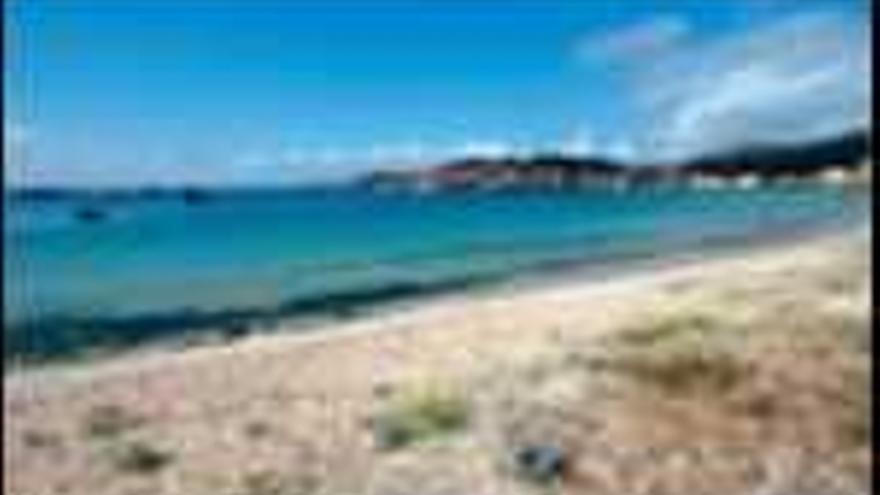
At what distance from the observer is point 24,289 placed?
4950 cm

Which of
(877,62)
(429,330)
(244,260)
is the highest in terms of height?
(877,62)

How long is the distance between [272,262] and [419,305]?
27113 millimetres

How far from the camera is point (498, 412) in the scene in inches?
596

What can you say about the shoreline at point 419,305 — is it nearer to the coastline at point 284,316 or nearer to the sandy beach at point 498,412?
the coastline at point 284,316

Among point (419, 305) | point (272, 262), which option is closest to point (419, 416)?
point (419, 305)

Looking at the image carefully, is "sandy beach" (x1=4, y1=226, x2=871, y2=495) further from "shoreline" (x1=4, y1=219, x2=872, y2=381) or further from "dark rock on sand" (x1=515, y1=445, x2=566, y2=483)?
"shoreline" (x1=4, y1=219, x2=872, y2=381)

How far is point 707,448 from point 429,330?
340 inches

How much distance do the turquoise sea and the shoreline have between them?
3.16 ft

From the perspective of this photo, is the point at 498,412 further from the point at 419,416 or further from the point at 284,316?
the point at 284,316

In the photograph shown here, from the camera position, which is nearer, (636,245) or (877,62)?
(877,62)

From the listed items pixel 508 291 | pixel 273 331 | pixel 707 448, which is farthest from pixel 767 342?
pixel 508 291

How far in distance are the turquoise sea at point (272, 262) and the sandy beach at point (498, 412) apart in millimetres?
9782

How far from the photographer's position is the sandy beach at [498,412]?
13.4 meters

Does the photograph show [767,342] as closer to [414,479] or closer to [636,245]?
[414,479]
